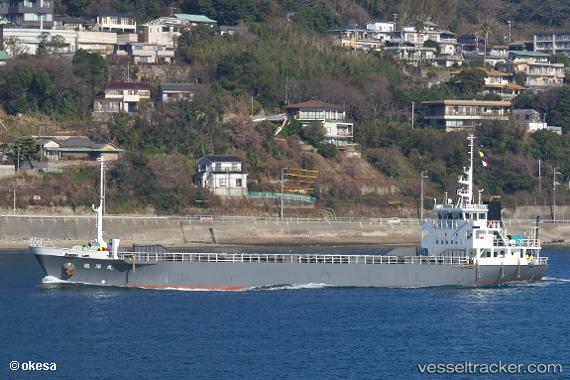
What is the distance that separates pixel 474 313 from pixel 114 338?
1737cm

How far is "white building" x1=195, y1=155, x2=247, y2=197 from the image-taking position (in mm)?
100438

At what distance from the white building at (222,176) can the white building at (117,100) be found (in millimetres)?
13306

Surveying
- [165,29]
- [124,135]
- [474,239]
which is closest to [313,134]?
[124,135]

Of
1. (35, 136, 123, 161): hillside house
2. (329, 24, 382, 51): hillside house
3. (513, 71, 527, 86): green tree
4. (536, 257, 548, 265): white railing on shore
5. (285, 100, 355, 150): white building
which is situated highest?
(329, 24, 382, 51): hillside house

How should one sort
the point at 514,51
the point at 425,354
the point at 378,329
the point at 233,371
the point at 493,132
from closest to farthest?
the point at 233,371 < the point at 425,354 < the point at 378,329 < the point at 493,132 < the point at 514,51

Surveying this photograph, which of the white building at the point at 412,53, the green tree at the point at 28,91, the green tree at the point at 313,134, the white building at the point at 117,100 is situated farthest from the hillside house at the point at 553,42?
the green tree at the point at 28,91

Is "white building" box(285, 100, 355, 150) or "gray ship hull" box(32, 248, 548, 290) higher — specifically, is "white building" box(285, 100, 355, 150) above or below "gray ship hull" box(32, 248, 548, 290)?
above

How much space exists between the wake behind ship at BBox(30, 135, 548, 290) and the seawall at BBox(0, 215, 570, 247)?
72.3 feet

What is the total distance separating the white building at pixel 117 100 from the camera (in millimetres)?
111000

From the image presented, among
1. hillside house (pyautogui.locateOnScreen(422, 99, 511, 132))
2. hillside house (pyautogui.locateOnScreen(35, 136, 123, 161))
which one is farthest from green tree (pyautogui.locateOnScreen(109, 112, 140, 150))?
hillside house (pyautogui.locateOnScreen(422, 99, 511, 132))

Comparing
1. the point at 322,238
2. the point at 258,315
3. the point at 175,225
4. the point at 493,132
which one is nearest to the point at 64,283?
the point at 258,315

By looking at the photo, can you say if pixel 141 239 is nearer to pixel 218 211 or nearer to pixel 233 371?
pixel 218 211

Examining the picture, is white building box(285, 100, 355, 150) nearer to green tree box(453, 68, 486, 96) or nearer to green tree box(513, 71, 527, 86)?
green tree box(453, 68, 486, 96)

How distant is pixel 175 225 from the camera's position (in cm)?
9056
